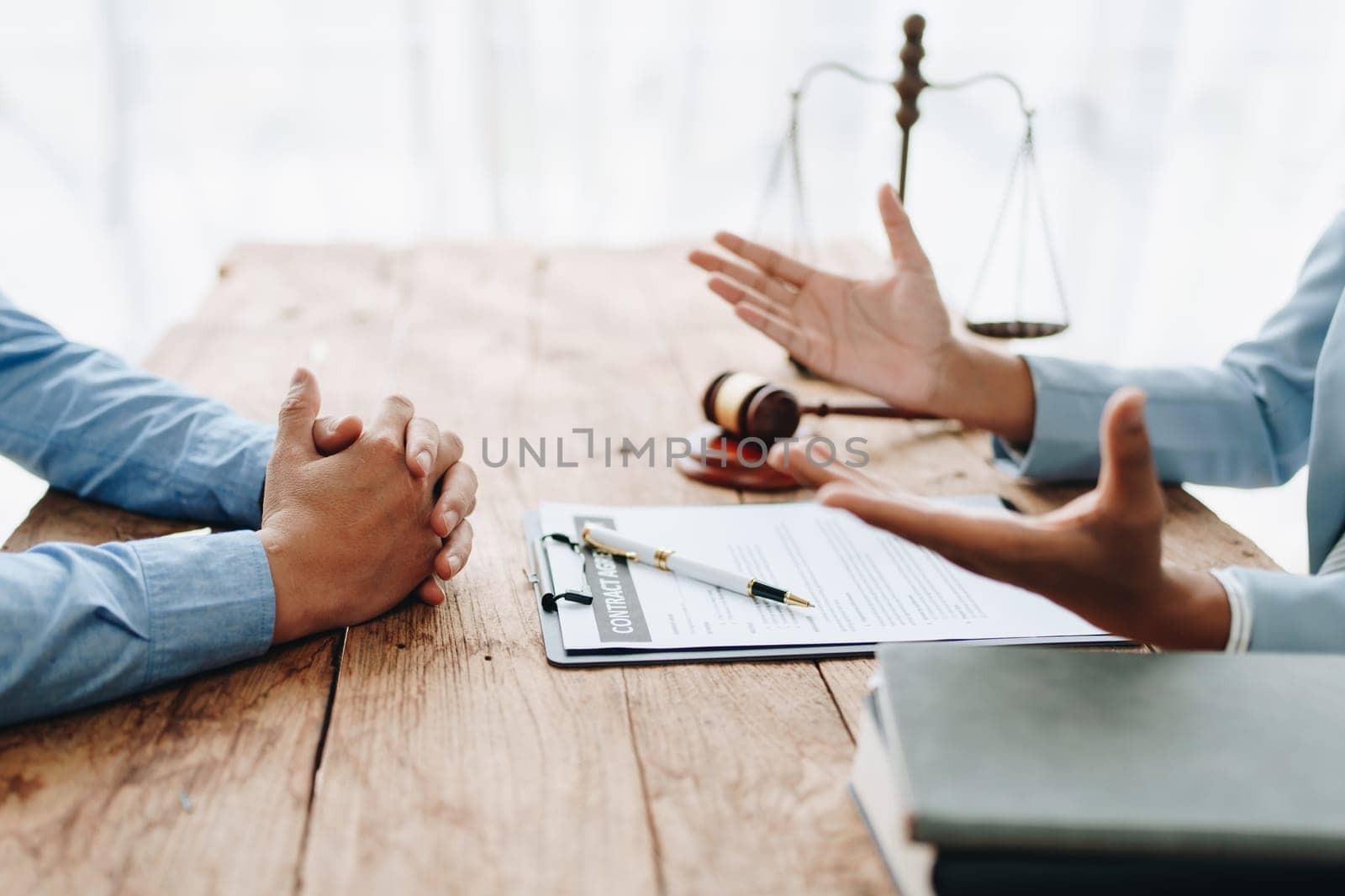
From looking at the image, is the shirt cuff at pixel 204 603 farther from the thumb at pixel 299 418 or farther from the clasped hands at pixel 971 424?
the clasped hands at pixel 971 424

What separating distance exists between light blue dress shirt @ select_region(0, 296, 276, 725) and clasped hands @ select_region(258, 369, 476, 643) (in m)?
0.03

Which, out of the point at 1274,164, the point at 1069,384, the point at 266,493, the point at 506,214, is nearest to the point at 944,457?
the point at 1069,384

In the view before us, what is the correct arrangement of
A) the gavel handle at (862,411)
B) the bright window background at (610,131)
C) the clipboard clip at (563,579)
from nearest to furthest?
the clipboard clip at (563,579) < the gavel handle at (862,411) < the bright window background at (610,131)

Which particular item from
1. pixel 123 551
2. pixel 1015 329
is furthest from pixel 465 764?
pixel 1015 329

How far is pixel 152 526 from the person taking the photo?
95 cm

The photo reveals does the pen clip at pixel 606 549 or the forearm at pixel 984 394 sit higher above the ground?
the forearm at pixel 984 394

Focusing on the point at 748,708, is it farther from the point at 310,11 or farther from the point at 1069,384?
the point at 310,11

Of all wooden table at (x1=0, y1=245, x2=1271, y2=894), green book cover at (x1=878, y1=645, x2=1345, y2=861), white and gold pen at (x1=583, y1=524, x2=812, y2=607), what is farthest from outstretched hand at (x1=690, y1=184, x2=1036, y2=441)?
green book cover at (x1=878, y1=645, x2=1345, y2=861)

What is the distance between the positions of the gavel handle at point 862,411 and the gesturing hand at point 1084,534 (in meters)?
0.56

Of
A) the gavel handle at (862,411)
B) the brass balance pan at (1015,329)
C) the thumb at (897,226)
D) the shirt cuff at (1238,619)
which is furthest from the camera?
the brass balance pan at (1015,329)

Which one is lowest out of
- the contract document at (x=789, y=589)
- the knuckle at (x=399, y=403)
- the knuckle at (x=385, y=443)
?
the contract document at (x=789, y=589)

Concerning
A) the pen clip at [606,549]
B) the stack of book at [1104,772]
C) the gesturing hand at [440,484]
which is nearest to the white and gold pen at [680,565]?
the pen clip at [606,549]

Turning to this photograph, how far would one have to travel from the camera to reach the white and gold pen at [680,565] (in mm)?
817

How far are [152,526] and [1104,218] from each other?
273 cm
